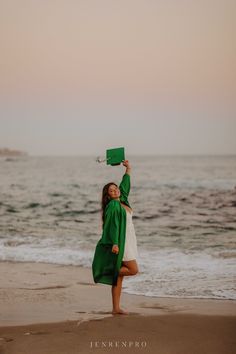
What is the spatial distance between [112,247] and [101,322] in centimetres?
54

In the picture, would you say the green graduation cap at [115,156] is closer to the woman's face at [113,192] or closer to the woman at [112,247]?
the woman at [112,247]

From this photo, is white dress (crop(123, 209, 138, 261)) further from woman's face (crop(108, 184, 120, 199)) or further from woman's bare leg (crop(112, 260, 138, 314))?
woman's face (crop(108, 184, 120, 199))

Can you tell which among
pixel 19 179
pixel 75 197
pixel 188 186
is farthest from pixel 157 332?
pixel 19 179

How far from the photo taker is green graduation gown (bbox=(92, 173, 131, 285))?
4086 millimetres

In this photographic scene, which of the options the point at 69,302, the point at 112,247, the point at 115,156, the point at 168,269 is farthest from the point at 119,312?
the point at 168,269

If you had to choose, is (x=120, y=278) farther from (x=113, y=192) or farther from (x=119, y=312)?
(x=113, y=192)

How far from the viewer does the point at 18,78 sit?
10961mm

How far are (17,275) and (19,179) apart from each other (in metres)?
17.8

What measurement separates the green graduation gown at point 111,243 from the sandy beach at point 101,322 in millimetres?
309

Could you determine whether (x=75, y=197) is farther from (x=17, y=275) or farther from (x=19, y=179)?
(x=17, y=275)

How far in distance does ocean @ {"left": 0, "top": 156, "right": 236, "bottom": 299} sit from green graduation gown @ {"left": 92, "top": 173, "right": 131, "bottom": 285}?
906 mm

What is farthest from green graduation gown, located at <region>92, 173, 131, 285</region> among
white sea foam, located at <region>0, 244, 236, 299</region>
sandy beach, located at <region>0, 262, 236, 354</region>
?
white sea foam, located at <region>0, 244, 236, 299</region>

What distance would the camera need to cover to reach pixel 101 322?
389cm

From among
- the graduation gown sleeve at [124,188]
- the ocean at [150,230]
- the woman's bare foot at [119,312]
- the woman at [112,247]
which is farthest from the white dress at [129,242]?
the ocean at [150,230]
